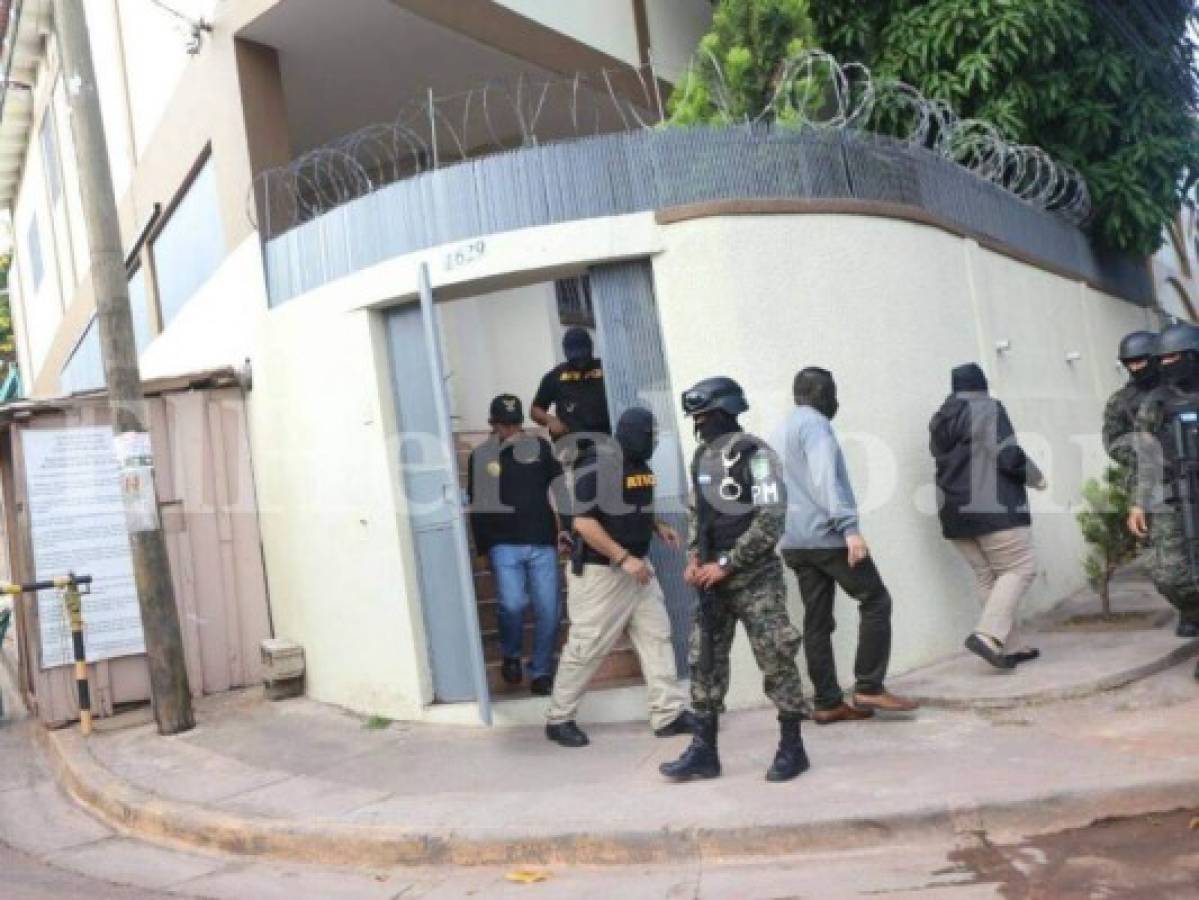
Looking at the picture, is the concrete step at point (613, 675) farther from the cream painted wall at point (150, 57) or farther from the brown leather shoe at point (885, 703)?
the cream painted wall at point (150, 57)

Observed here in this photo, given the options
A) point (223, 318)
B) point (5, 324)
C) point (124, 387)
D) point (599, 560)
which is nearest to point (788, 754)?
point (599, 560)

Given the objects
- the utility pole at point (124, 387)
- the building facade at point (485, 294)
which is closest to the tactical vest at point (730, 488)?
the building facade at point (485, 294)

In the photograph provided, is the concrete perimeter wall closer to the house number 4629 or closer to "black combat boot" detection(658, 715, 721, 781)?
the house number 4629

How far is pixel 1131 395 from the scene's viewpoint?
231 inches

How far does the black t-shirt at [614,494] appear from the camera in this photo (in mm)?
5305

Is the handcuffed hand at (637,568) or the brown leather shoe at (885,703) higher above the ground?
the handcuffed hand at (637,568)

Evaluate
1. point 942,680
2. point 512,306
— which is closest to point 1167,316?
point 512,306

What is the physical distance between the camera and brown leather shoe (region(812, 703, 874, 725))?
5484 millimetres

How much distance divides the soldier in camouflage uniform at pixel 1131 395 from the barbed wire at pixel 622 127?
2.07 m

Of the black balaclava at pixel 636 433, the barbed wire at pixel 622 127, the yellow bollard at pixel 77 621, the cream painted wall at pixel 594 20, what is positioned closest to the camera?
the black balaclava at pixel 636 433

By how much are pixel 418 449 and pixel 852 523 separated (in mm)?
2521

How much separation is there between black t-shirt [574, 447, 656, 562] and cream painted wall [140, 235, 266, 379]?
10.2 ft

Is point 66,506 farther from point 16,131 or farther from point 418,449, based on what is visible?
point 16,131

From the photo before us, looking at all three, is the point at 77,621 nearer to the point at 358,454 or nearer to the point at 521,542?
the point at 358,454
